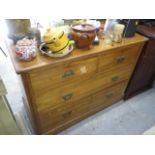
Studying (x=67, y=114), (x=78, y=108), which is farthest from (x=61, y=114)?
(x=78, y=108)

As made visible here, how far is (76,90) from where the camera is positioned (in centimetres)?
124

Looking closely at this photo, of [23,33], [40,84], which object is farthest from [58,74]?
[23,33]

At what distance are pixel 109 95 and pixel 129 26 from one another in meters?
0.76

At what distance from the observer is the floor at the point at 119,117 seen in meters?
1.55

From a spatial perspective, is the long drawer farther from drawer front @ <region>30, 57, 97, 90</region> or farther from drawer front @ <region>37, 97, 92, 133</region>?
drawer front @ <region>30, 57, 97, 90</region>

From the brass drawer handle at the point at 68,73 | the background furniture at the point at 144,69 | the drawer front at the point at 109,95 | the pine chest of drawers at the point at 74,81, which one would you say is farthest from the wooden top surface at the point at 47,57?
the drawer front at the point at 109,95

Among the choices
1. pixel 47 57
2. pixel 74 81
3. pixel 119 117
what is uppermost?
pixel 47 57

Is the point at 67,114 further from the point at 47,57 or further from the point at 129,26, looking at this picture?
the point at 129,26

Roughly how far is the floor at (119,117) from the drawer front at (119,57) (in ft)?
2.19
